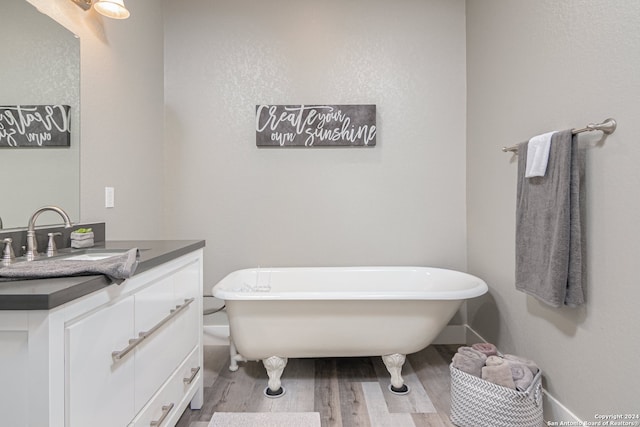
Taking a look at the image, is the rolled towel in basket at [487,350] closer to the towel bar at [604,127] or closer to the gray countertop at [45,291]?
the towel bar at [604,127]

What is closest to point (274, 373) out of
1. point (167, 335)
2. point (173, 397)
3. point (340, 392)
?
point (340, 392)

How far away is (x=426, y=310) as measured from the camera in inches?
73.8

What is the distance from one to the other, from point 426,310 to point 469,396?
17.7 inches

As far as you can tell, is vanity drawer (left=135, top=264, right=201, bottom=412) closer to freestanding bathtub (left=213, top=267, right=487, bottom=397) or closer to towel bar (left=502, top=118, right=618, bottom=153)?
freestanding bathtub (left=213, top=267, right=487, bottom=397)

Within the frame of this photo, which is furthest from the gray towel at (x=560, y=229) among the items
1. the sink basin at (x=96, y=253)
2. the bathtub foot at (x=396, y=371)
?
the sink basin at (x=96, y=253)

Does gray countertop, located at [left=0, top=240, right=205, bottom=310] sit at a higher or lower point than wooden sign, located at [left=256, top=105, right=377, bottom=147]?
lower

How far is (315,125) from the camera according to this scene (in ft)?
8.42

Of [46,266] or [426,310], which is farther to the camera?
[426,310]

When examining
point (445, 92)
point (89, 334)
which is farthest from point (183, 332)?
point (445, 92)

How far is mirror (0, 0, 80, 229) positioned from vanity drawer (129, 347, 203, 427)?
874 mm

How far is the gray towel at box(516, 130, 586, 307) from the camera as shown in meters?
1.42

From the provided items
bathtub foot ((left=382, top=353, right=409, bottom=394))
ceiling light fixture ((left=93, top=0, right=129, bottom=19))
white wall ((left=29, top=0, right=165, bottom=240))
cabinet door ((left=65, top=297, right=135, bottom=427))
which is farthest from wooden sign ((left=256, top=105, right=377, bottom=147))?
cabinet door ((left=65, top=297, right=135, bottom=427))

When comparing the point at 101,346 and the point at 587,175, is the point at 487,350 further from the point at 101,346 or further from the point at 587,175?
the point at 101,346

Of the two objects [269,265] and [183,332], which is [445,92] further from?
[183,332]
